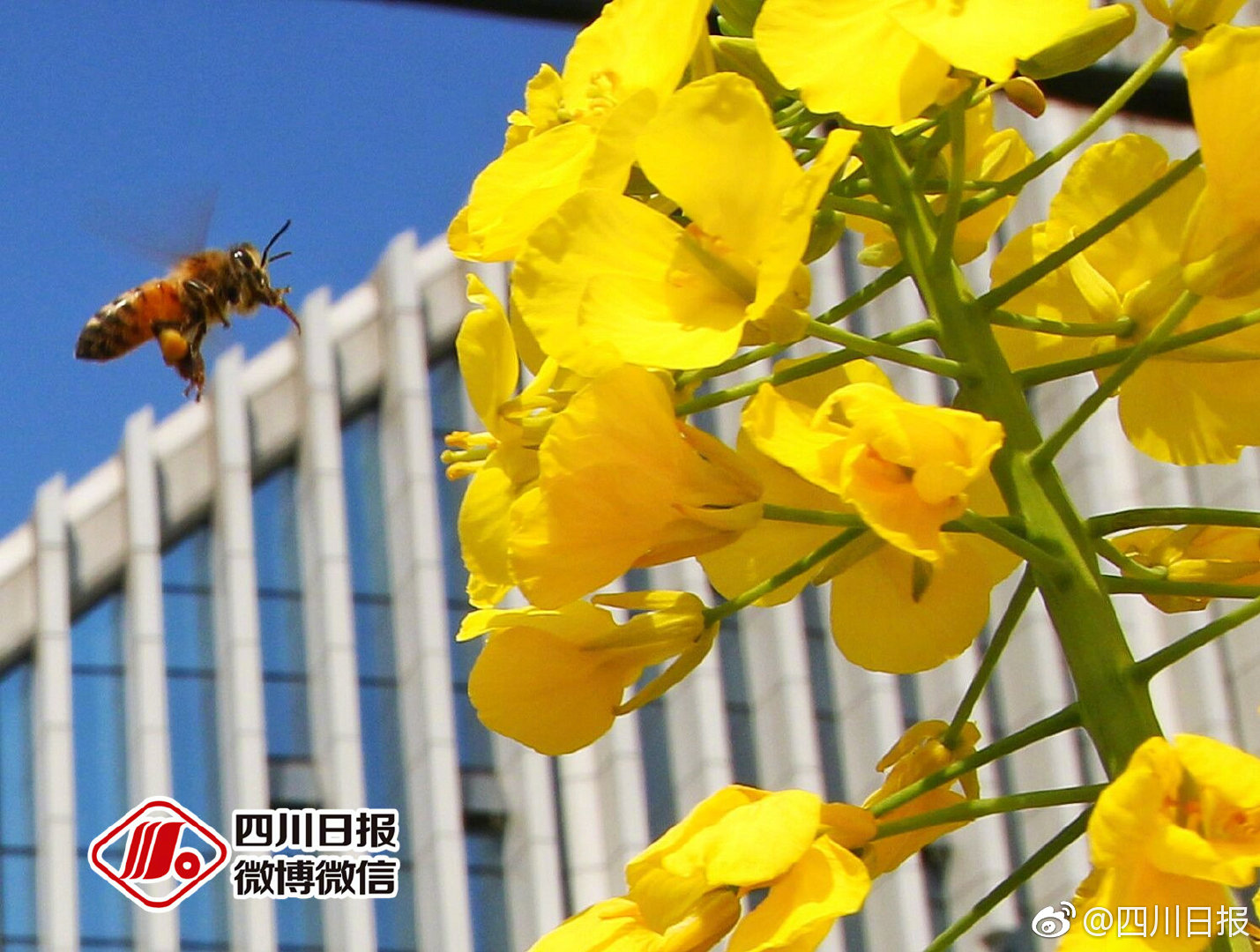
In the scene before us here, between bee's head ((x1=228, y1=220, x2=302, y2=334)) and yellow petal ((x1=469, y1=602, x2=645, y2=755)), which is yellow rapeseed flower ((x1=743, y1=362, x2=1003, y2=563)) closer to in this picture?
yellow petal ((x1=469, y1=602, x2=645, y2=755))

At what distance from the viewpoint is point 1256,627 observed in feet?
46.0

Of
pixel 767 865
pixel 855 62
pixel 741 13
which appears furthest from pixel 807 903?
pixel 741 13

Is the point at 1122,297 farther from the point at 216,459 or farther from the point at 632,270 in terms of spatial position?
the point at 216,459

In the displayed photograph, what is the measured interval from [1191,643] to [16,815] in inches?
553

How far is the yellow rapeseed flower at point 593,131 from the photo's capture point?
35.1 inches

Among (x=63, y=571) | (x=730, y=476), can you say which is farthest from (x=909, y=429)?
(x=63, y=571)

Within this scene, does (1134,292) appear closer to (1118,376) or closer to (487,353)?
(1118,376)

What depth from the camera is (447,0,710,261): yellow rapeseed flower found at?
0.89 meters

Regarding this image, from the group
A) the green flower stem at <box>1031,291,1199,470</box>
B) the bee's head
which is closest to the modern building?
the bee's head

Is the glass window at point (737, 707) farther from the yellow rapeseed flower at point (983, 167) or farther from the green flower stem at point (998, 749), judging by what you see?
the green flower stem at point (998, 749)

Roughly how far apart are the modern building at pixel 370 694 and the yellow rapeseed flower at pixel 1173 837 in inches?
502

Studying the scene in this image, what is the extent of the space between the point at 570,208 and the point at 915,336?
198 mm

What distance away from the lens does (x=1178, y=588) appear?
876 mm

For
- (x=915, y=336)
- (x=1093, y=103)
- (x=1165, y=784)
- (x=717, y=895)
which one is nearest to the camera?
(x=1165, y=784)
